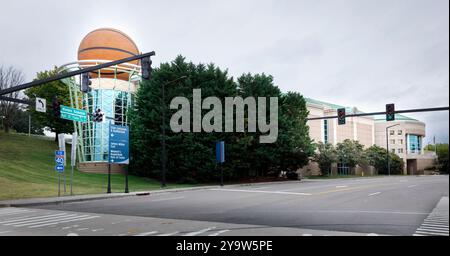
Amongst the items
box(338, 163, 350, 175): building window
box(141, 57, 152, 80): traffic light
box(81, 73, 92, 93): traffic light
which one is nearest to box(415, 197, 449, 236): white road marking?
box(141, 57, 152, 80): traffic light

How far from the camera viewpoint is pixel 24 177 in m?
35.8

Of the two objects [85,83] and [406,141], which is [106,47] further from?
[406,141]

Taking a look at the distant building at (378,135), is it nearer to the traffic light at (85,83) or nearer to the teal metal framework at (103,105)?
the teal metal framework at (103,105)

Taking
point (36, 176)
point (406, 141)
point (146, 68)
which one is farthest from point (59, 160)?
point (406, 141)

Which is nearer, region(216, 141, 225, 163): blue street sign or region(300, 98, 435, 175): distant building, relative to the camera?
region(216, 141, 225, 163): blue street sign

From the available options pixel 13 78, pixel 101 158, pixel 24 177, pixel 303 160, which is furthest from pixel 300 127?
pixel 13 78

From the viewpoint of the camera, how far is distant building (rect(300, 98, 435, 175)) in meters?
82.9

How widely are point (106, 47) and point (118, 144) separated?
870 inches

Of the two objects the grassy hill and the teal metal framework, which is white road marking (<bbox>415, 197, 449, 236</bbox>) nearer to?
the grassy hill

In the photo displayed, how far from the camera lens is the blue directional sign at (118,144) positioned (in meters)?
29.0

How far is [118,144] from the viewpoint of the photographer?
29484mm

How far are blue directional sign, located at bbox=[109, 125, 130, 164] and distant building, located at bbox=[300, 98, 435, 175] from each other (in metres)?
55.6
